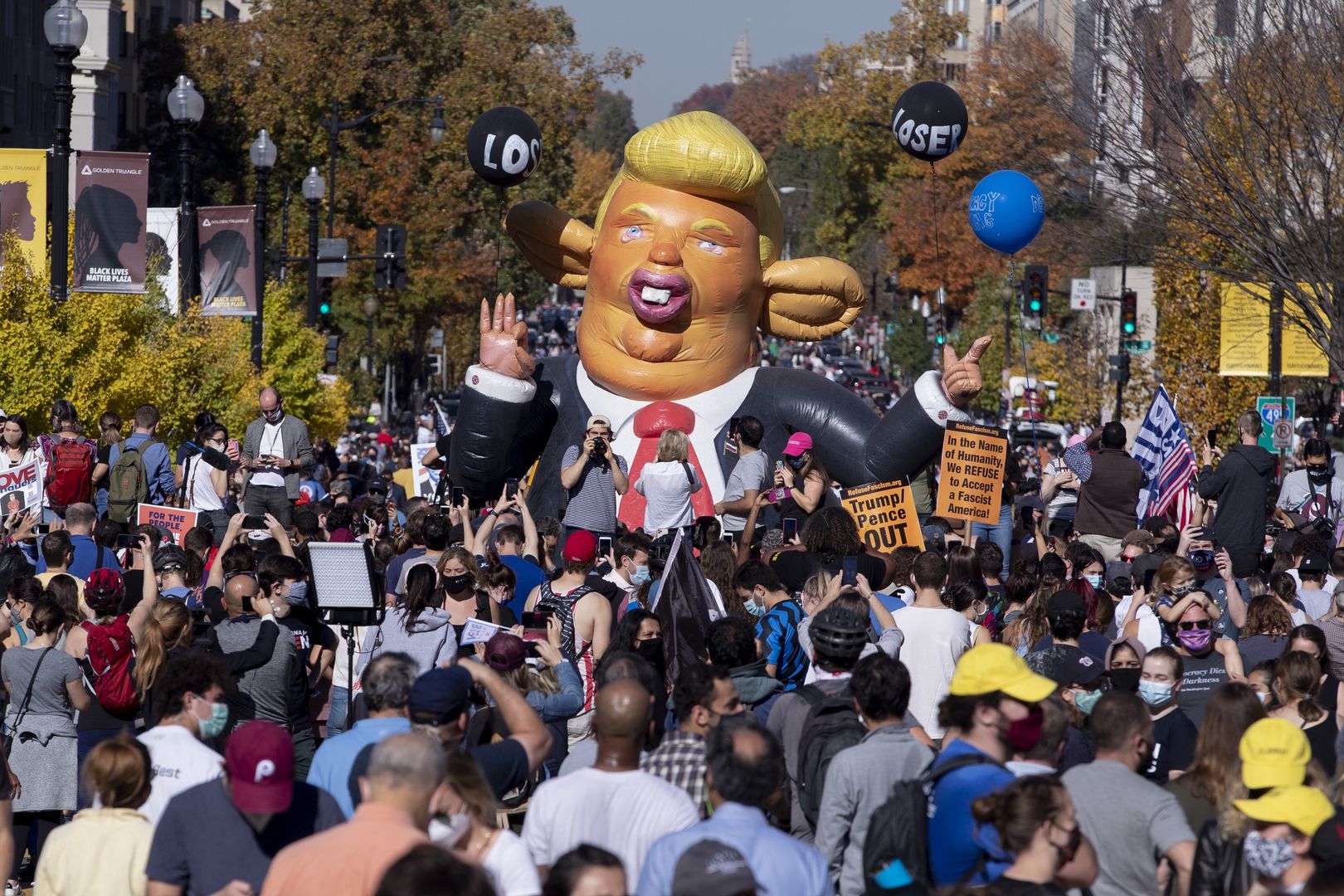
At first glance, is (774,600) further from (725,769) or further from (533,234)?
(533,234)

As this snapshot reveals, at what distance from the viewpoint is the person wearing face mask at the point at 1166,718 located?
288 inches

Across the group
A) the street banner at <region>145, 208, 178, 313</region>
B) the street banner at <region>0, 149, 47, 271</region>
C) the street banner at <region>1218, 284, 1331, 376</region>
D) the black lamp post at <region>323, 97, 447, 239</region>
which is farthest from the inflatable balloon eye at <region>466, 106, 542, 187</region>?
the street banner at <region>1218, 284, 1331, 376</region>

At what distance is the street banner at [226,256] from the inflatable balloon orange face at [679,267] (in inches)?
331

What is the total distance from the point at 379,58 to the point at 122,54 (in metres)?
9.17

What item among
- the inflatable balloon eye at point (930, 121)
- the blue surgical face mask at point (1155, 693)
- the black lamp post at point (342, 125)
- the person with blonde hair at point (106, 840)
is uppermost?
the black lamp post at point (342, 125)

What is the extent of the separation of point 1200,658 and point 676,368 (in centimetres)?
762

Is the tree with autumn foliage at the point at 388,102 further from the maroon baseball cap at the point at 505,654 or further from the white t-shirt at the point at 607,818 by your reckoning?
the white t-shirt at the point at 607,818

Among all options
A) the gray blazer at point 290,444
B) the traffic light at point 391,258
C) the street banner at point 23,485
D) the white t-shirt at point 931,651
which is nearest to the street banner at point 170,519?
the street banner at point 23,485

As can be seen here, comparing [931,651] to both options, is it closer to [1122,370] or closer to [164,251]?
[164,251]

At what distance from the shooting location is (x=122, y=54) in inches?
1807

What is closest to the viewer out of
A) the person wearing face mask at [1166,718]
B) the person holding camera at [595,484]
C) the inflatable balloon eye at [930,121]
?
the person wearing face mask at [1166,718]

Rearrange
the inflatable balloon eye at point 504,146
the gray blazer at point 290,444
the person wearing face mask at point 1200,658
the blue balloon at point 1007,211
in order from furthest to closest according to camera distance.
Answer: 1. the blue balloon at point 1007,211
2. the gray blazer at point 290,444
3. the inflatable balloon eye at point 504,146
4. the person wearing face mask at point 1200,658

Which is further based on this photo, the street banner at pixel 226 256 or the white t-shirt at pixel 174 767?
the street banner at pixel 226 256

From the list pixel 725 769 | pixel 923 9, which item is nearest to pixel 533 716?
pixel 725 769
